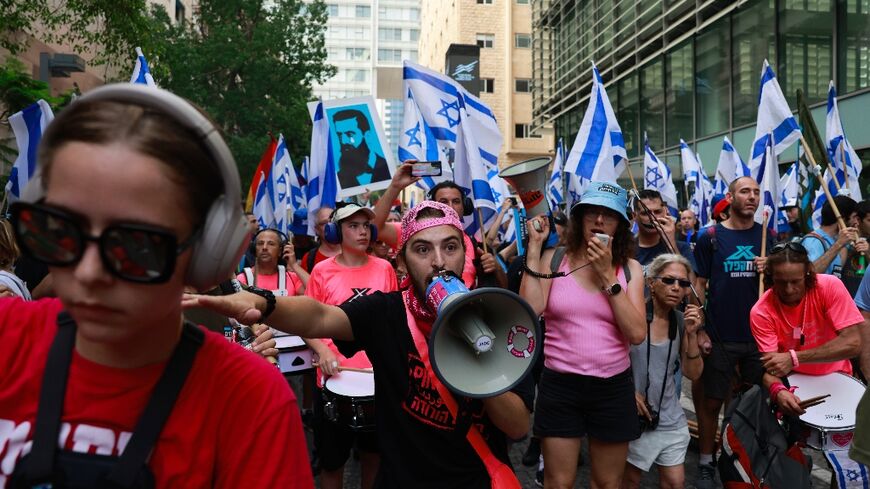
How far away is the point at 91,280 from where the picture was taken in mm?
1060

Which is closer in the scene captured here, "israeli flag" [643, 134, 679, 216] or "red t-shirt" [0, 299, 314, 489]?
"red t-shirt" [0, 299, 314, 489]

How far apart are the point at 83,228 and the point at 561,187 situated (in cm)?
1170

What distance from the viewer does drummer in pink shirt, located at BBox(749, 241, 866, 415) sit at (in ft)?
13.6

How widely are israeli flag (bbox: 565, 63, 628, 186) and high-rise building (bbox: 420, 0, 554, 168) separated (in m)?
38.1

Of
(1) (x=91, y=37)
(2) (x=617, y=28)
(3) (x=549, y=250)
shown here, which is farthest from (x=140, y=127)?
(2) (x=617, y=28)

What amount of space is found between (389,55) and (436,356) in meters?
124

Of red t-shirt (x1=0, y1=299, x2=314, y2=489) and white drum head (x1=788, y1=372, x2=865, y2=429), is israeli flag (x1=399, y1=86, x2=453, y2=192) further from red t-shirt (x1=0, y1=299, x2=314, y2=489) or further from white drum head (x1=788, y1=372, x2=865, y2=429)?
red t-shirt (x1=0, y1=299, x2=314, y2=489)

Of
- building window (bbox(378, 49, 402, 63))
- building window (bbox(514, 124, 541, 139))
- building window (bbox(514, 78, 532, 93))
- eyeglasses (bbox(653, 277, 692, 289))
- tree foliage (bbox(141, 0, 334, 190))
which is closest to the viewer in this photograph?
eyeglasses (bbox(653, 277, 692, 289))

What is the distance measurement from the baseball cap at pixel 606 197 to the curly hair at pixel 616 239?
0.05 metres

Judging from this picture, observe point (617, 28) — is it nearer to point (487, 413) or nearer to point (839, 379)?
point (839, 379)

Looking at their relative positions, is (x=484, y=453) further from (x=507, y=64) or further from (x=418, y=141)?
(x=507, y=64)

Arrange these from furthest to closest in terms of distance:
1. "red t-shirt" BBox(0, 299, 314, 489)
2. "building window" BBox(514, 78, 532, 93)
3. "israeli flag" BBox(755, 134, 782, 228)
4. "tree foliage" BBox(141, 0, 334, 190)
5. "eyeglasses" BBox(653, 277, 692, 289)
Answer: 1. "building window" BBox(514, 78, 532, 93)
2. "tree foliage" BBox(141, 0, 334, 190)
3. "israeli flag" BBox(755, 134, 782, 228)
4. "eyeglasses" BBox(653, 277, 692, 289)
5. "red t-shirt" BBox(0, 299, 314, 489)

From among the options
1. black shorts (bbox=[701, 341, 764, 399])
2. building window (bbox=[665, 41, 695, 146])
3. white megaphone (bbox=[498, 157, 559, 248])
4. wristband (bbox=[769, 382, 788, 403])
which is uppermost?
building window (bbox=[665, 41, 695, 146])

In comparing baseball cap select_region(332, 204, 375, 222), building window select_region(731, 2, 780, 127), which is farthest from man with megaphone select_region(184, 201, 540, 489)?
building window select_region(731, 2, 780, 127)
